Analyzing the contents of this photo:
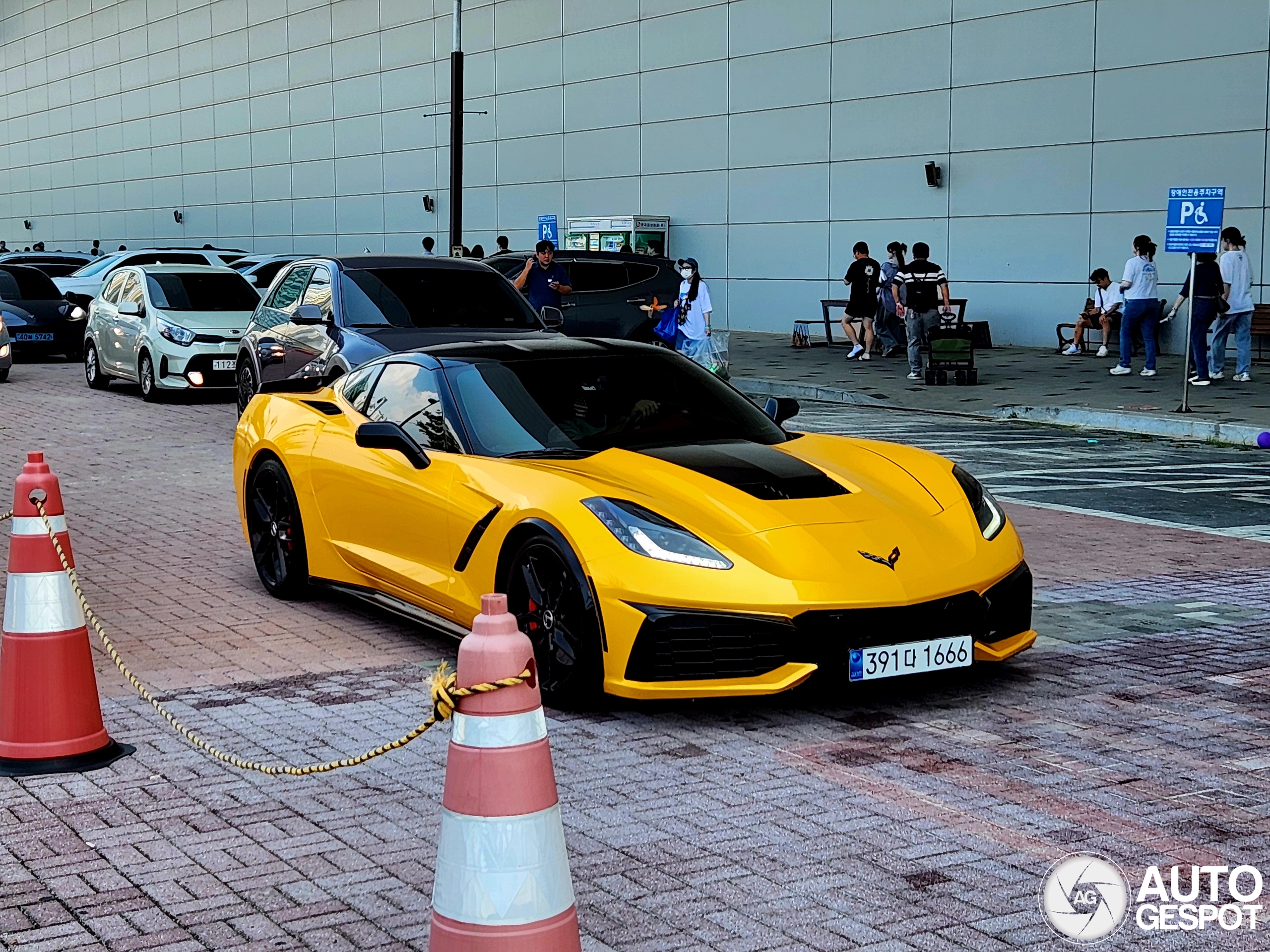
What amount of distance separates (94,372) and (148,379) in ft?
7.30

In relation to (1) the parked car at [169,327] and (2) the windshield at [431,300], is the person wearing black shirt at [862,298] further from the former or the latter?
(2) the windshield at [431,300]

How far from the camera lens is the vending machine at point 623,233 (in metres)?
32.6

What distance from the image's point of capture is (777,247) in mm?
31359

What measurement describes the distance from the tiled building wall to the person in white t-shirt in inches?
148

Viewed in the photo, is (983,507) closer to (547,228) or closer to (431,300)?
(431,300)

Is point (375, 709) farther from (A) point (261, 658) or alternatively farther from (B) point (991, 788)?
(B) point (991, 788)

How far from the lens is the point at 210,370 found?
18.6 meters

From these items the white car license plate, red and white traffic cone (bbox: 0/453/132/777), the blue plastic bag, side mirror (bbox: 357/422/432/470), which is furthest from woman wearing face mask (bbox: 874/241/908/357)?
red and white traffic cone (bbox: 0/453/132/777)

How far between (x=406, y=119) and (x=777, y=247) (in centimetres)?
1432

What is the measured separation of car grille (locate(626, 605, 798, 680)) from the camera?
18.2ft

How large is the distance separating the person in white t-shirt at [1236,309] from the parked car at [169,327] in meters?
12.0

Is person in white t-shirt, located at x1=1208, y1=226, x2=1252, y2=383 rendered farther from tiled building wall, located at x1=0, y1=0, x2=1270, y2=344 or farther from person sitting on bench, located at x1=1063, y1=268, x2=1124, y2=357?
tiled building wall, located at x1=0, y1=0, x2=1270, y2=344

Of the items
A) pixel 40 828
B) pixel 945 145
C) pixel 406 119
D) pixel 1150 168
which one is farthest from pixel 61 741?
pixel 406 119

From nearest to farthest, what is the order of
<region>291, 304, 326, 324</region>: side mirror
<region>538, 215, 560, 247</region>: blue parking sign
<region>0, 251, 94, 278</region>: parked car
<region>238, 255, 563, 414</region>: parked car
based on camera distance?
1. <region>238, 255, 563, 414</region>: parked car
2. <region>291, 304, 326, 324</region>: side mirror
3. <region>538, 215, 560, 247</region>: blue parking sign
4. <region>0, 251, 94, 278</region>: parked car
